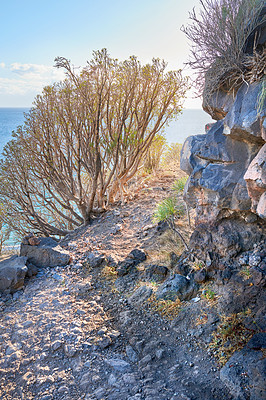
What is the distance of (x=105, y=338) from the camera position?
390 cm

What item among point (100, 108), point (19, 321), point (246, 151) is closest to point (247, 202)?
point (246, 151)

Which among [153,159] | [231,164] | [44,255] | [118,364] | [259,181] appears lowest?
[118,364]

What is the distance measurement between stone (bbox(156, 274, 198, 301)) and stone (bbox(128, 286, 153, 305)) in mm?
164

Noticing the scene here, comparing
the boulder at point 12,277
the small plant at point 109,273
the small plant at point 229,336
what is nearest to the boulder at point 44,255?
the boulder at point 12,277

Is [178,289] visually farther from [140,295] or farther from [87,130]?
[87,130]

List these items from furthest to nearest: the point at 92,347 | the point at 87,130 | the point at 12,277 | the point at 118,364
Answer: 1. the point at 87,130
2. the point at 12,277
3. the point at 92,347
4. the point at 118,364

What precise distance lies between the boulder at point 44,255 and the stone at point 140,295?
73.2 inches

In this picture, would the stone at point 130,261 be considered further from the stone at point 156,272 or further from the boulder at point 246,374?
the boulder at point 246,374

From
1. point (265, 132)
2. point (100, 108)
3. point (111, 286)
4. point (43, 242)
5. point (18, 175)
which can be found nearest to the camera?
point (265, 132)

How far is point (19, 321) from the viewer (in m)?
4.52

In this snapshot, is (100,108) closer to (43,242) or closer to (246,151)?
(43,242)

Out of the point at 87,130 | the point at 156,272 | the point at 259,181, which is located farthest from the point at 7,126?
the point at 259,181

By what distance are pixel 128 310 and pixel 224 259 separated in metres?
1.52

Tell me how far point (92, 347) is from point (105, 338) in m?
0.19
